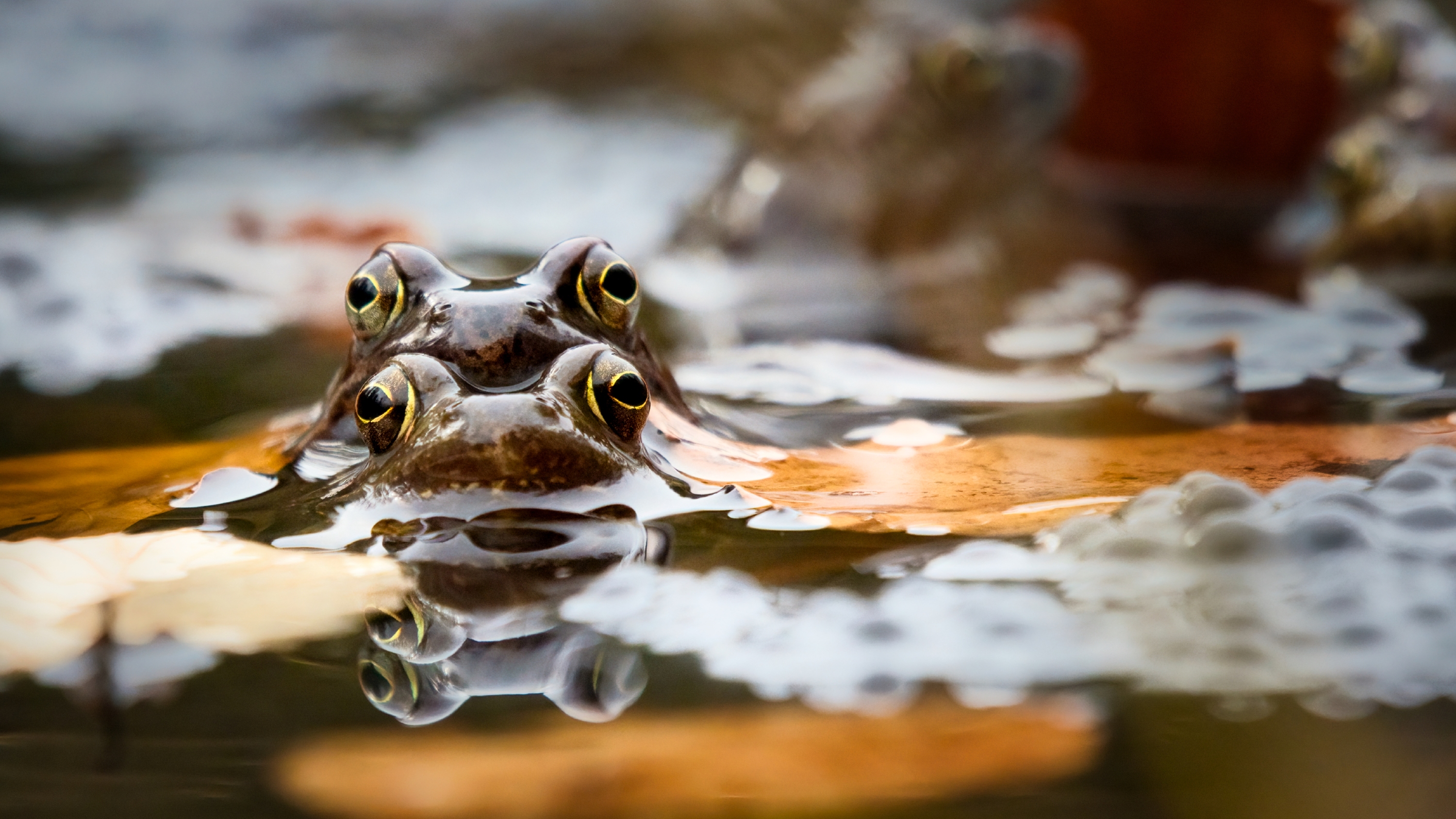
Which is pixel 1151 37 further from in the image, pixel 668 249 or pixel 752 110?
pixel 668 249

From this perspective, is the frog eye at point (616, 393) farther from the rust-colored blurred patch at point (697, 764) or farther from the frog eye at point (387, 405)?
the rust-colored blurred patch at point (697, 764)

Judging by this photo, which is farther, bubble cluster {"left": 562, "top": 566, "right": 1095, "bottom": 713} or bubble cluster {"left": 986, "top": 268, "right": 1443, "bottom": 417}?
bubble cluster {"left": 986, "top": 268, "right": 1443, "bottom": 417}

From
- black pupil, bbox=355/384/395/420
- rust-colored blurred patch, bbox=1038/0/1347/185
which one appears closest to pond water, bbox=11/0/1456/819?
black pupil, bbox=355/384/395/420

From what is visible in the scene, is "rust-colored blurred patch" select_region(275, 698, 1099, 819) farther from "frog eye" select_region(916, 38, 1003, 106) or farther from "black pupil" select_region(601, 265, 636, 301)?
"frog eye" select_region(916, 38, 1003, 106)

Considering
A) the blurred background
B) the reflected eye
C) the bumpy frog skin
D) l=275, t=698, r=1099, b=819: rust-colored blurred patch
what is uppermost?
the blurred background

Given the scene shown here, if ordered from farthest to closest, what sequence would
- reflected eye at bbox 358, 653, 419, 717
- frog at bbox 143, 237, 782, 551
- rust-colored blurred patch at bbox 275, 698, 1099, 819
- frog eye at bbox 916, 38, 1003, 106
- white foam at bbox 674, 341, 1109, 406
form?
1. frog eye at bbox 916, 38, 1003, 106
2. white foam at bbox 674, 341, 1109, 406
3. frog at bbox 143, 237, 782, 551
4. reflected eye at bbox 358, 653, 419, 717
5. rust-colored blurred patch at bbox 275, 698, 1099, 819

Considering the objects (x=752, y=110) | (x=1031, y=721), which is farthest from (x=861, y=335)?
(x=752, y=110)

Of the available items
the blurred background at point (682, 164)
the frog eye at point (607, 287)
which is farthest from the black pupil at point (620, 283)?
the blurred background at point (682, 164)

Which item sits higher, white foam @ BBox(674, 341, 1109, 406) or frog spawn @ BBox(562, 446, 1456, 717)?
white foam @ BBox(674, 341, 1109, 406)
